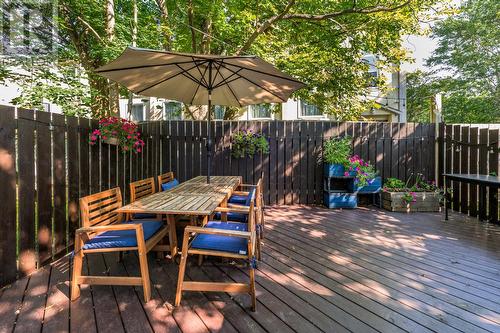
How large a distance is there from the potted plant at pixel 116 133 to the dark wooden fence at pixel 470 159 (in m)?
5.61

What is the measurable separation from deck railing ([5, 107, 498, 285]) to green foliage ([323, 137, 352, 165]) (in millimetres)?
171

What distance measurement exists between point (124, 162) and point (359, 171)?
13.8 ft

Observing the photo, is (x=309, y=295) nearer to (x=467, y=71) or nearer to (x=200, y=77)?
(x=200, y=77)

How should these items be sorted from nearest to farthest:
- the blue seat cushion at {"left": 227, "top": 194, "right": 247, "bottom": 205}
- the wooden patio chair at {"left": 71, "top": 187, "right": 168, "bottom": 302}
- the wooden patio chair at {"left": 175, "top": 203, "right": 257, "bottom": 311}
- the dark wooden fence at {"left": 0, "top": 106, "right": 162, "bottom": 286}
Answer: the wooden patio chair at {"left": 175, "top": 203, "right": 257, "bottom": 311} < the wooden patio chair at {"left": 71, "top": 187, "right": 168, "bottom": 302} < the dark wooden fence at {"left": 0, "top": 106, "right": 162, "bottom": 286} < the blue seat cushion at {"left": 227, "top": 194, "right": 247, "bottom": 205}

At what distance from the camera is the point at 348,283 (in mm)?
2221

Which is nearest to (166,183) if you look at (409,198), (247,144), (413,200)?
(247,144)

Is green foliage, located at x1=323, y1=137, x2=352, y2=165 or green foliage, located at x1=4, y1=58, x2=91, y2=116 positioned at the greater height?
green foliage, located at x1=4, y1=58, x2=91, y2=116

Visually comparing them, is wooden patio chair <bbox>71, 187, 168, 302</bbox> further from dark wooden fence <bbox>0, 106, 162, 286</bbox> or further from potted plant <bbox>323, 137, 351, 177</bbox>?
potted plant <bbox>323, 137, 351, 177</bbox>

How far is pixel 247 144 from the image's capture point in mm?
5188

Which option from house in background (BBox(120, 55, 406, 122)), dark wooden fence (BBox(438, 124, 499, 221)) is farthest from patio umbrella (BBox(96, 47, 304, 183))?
house in background (BBox(120, 55, 406, 122))

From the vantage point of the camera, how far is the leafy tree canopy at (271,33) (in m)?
5.45

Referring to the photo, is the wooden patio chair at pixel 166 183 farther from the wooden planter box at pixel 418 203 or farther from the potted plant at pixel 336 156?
the wooden planter box at pixel 418 203

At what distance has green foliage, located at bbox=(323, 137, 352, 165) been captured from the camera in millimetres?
5016

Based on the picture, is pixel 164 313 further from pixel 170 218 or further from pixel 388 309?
pixel 388 309
